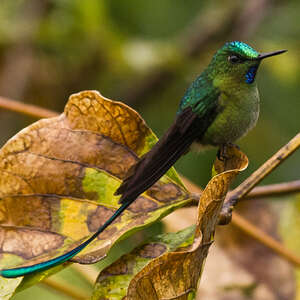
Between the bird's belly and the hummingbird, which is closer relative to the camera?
the hummingbird

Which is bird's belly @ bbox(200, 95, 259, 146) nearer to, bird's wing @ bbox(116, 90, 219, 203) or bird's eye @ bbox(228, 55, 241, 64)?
bird's wing @ bbox(116, 90, 219, 203)

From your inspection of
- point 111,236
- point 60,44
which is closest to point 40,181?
point 111,236

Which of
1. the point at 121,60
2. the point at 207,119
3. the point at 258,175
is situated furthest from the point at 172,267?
the point at 121,60

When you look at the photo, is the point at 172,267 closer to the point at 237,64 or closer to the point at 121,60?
the point at 237,64

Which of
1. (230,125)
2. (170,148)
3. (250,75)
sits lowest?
(170,148)

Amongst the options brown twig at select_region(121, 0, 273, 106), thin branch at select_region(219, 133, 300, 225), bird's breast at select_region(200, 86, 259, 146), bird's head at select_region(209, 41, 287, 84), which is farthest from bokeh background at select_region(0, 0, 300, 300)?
thin branch at select_region(219, 133, 300, 225)

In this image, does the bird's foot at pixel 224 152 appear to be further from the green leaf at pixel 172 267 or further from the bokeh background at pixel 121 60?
the bokeh background at pixel 121 60

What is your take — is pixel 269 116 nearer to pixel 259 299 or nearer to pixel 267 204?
pixel 267 204
